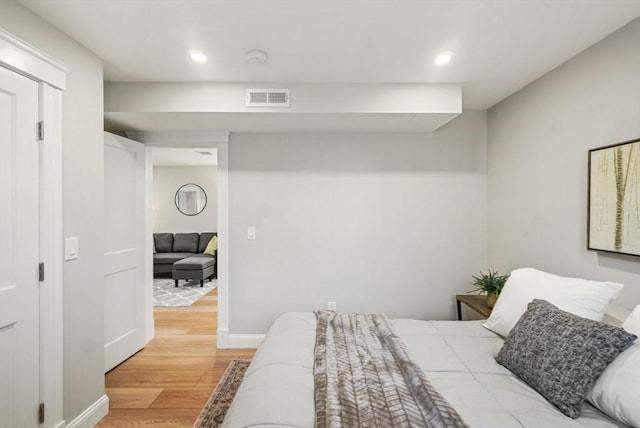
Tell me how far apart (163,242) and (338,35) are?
19.8 feet

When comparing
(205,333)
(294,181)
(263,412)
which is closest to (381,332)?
(263,412)

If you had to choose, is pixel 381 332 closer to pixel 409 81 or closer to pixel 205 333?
pixel 409 81

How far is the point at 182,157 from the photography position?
5.82 m

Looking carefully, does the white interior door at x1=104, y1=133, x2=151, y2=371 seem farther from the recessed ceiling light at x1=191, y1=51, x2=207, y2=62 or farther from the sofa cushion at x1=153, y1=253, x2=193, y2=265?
the sofa cushion at x1=153, y1=253, x2=193, y2=265

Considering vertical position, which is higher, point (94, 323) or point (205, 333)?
point (94, 323)

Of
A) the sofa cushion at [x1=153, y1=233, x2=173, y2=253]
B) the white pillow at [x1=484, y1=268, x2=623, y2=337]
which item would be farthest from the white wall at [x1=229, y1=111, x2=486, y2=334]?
the sofa cushion at [x1=153, y1=233, x2=173, y2=253]

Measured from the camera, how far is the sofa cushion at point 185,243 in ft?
20.6

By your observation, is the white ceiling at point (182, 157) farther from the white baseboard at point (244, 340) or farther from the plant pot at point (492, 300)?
the plant pot at point (492, 300)

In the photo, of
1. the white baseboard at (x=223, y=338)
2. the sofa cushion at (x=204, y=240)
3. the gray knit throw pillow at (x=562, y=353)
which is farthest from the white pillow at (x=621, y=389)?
the sofa cushion at (x=204, y=240)

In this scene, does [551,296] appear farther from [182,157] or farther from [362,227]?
[182,157]

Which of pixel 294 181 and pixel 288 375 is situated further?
pixel 294 181

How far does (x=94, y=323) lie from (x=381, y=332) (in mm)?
1869

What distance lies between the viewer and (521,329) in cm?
148

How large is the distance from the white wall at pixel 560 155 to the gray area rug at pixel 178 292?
422cm
